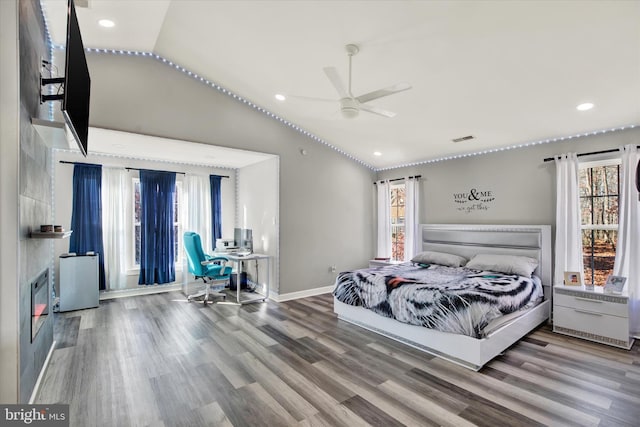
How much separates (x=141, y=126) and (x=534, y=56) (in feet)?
13.9

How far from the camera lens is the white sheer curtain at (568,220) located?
390 cm

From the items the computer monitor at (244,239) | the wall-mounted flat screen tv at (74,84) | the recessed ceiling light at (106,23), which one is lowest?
the computer monitor at (244,239)

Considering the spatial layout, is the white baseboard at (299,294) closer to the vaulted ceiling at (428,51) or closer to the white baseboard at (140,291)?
the white baseboard at (140,291)

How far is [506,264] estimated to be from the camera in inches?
161

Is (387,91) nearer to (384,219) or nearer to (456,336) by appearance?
(456,336)

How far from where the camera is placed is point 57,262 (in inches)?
189

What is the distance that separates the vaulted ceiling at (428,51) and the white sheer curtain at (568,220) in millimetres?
460

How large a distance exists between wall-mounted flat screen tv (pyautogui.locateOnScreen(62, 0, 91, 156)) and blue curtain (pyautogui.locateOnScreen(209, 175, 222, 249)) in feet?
12.7

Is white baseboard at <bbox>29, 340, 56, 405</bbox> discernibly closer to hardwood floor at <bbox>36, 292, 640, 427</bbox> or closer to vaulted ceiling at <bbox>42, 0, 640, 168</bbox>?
hardwood floor at <bbox>36, 292, 640, 427</bbox>

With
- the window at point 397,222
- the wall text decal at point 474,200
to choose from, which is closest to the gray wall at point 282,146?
the window at point 397,222

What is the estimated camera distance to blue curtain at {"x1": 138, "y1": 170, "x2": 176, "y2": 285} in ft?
18.1

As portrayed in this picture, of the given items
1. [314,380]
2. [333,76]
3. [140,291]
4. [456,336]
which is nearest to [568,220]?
[456,336]

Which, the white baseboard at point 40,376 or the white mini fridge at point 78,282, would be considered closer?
the white baseboard at point 40,376

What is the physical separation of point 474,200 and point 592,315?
210 cm
